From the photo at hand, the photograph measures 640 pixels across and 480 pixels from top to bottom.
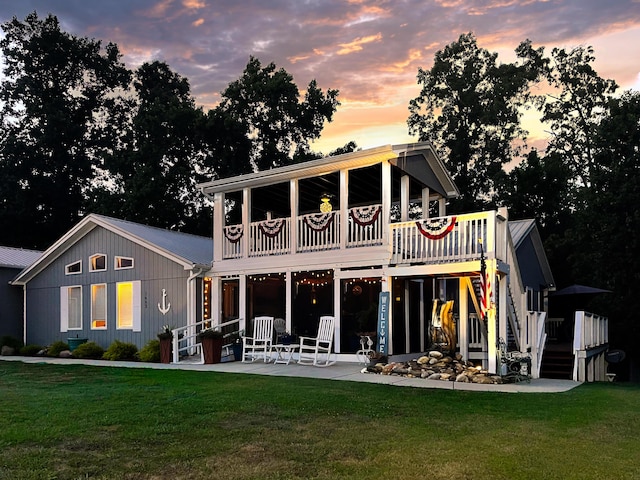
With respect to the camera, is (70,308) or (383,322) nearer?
(383,322)

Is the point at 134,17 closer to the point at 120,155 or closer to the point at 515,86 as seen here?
the point at 120,155

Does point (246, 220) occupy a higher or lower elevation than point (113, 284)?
higher

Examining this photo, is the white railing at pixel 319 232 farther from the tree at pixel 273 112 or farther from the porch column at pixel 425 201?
the tree at pixel 273 112

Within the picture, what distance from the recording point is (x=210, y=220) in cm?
3130

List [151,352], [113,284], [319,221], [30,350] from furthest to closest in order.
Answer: [30,350]
[113,284]
[151,352]
[319,221]

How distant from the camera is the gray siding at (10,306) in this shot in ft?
60.0

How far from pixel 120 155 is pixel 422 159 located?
20.9m

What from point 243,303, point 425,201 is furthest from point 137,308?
point 425,201

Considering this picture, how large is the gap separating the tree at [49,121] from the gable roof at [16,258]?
11.8 meters

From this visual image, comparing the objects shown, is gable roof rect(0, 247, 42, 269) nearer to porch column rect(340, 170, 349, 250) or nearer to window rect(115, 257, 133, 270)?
window rect(115, 257, 133, 270)

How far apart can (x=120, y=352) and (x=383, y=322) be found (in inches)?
272

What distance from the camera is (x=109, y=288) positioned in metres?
16.6

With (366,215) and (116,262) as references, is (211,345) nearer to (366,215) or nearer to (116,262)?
(366,215)

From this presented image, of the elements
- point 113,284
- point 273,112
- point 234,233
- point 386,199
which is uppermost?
point 273,112
